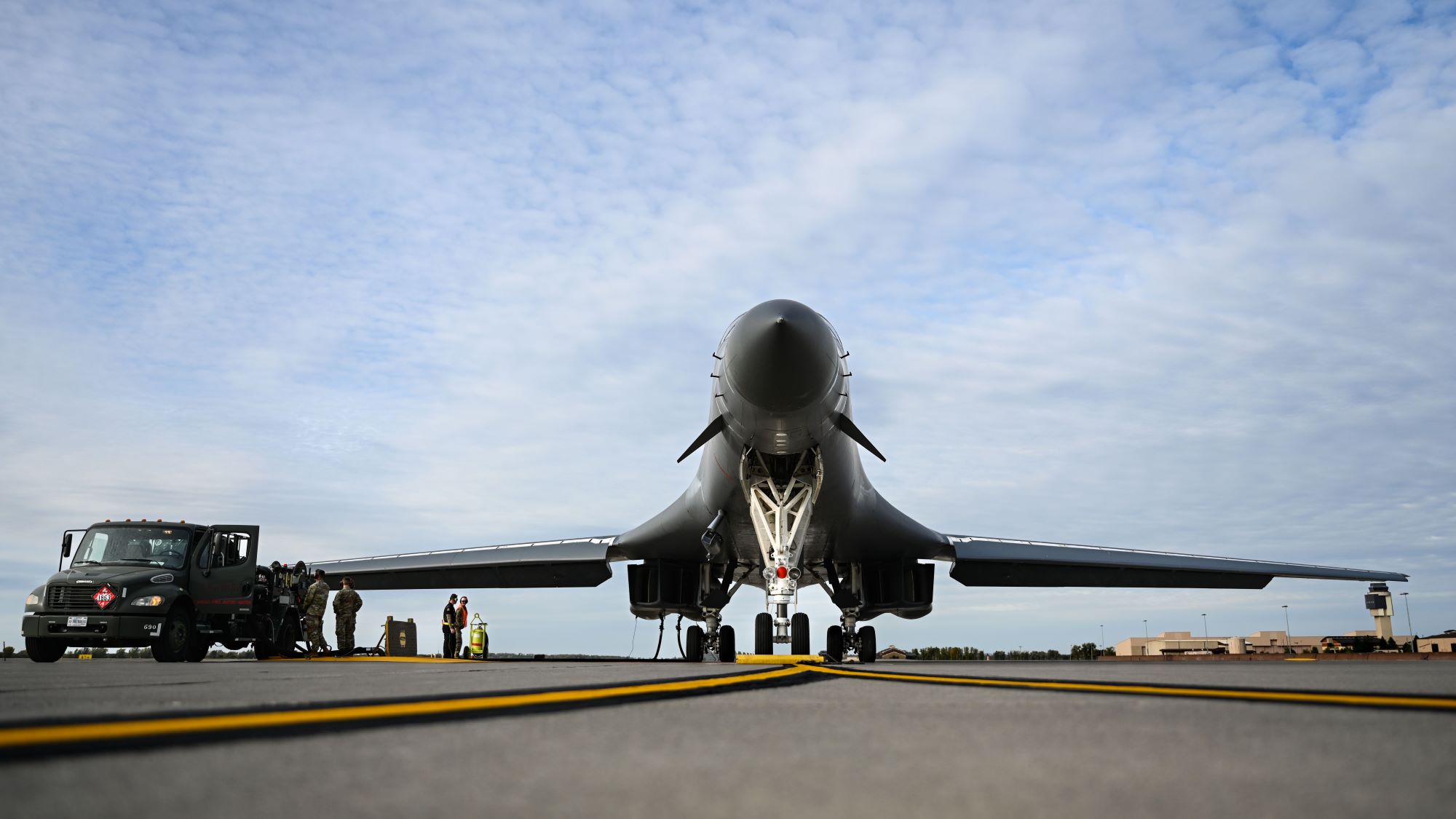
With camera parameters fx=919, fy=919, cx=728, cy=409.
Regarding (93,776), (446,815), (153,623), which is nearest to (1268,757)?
(446,815)

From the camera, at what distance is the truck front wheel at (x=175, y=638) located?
1271 centimetres

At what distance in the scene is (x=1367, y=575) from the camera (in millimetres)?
19234

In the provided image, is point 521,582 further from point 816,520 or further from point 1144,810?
point 1144,810

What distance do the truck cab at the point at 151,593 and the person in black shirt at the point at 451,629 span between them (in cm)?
393

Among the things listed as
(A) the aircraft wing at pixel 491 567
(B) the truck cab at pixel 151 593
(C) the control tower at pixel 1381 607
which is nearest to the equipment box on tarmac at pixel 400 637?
(A) the aircraft wing at pixel 491 567

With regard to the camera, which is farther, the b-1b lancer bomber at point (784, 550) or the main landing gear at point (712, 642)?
the main landing gear at point (712, 642)

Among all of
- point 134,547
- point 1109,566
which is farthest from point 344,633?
point 1109,566

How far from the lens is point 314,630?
1769cm

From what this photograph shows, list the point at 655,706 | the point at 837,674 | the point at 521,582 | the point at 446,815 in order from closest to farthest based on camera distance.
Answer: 1. the point at 446,815
2. the point at 655,706
3. the point at 837,674
4. the point at 521,582

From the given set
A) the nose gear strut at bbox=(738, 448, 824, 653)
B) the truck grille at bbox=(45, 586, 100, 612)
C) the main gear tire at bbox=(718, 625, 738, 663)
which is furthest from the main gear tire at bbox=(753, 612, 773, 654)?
the truck grille at bbox=(45, 586, 100, 612)

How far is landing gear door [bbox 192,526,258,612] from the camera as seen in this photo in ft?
45.8

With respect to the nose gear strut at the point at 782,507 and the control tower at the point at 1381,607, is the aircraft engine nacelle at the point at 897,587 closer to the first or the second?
the nose gear strut at the point at 782,507

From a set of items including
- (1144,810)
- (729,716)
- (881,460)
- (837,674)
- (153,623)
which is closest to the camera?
(1144,810)

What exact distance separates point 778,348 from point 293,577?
12747 millimetres
